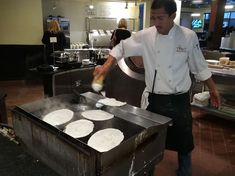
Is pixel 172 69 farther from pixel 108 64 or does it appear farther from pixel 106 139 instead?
pixel 106 139

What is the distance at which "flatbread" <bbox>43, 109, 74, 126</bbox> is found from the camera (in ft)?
4.25

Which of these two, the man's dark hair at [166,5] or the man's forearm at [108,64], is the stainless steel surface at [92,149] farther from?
the man's dark hair at [166,5]

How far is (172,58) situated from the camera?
156 centimetres

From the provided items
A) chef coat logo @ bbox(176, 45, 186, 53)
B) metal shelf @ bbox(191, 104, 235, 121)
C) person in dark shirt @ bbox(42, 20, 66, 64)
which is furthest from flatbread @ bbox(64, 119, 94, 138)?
person in dark shirt @ bbox(42, 20, 66, 64)

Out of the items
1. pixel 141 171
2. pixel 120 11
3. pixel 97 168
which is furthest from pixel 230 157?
pixel 120 11

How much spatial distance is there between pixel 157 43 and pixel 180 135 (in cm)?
71

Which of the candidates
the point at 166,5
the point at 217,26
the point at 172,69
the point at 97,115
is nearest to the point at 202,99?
the point at 172,69

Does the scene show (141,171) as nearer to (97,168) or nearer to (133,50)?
(97,168)

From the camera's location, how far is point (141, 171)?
1215mm

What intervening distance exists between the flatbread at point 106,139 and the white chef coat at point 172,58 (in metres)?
0.59

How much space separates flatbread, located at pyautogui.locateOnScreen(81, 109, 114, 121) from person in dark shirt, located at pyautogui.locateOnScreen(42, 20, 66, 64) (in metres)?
4.87

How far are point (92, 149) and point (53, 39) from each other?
17.7 ft

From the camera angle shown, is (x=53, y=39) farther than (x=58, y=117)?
Yes

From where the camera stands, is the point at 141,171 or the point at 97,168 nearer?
the point at 97,168
